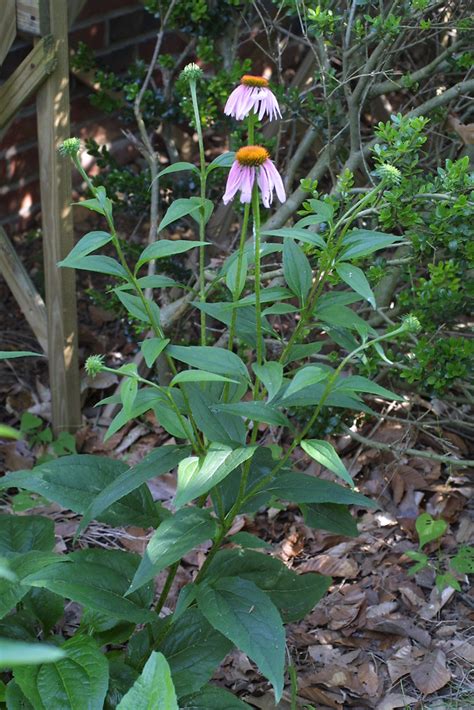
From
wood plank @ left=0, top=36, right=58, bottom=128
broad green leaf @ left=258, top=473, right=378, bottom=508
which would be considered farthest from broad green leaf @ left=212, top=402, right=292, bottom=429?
wood plank @ left=0, top=36, right=58, bottom=128

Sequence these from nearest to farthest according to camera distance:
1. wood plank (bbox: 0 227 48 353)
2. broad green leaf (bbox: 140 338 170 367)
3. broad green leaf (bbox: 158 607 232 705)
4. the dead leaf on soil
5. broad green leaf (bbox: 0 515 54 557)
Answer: broad green leaf (bbox: 140 338 170 367), broad green leaf (bbox: 158 607 232 705), broad green leaf (bbox: 0 515 54 557), the dead leaf on soil, wood plank (bbox: 0 227 48 353)

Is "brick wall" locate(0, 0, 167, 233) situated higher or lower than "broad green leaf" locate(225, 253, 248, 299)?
higher

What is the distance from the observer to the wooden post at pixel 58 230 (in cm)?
300

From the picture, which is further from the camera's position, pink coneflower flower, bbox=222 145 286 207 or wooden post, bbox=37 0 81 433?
wooden post, bbox=37 0 81 433

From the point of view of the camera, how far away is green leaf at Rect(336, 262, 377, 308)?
1687 mm

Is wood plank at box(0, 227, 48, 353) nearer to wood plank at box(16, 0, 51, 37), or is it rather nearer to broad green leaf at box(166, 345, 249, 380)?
wood plank at box(16, 0, 51, 37)

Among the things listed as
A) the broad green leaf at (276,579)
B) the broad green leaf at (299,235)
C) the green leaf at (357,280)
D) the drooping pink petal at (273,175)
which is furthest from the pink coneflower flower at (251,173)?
the broad green leaf at (276,579)

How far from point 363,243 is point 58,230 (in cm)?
161

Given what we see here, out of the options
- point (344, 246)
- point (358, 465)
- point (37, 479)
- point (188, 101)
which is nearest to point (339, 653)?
point (358, 465)

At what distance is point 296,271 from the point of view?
192cm

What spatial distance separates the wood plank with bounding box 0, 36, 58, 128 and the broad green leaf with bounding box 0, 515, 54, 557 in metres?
1.51

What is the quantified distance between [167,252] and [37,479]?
0.64 m

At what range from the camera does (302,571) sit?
9.39ft

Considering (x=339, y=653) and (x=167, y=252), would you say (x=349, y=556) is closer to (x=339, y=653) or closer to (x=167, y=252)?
(x=339, y=653)
